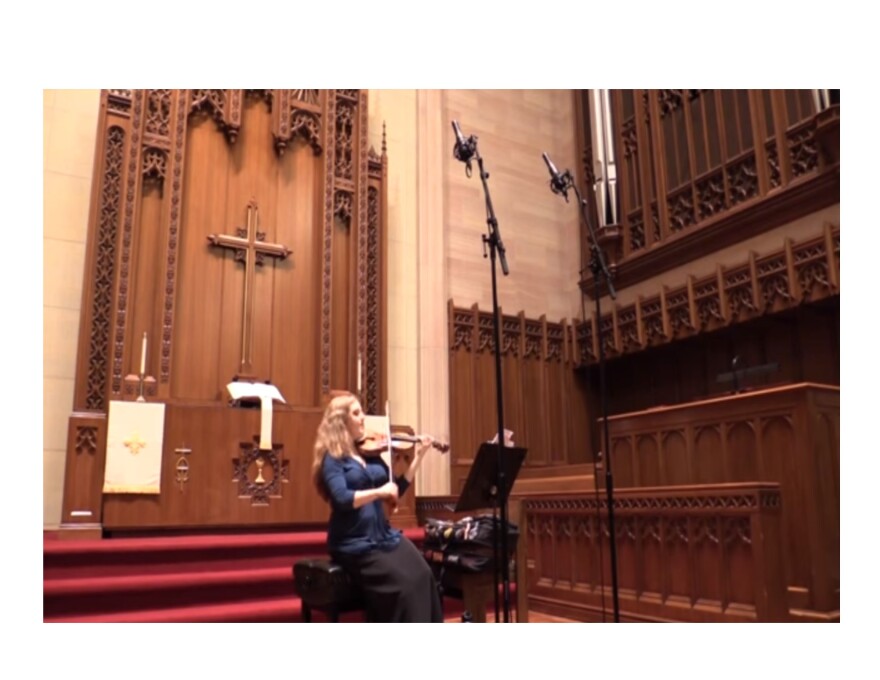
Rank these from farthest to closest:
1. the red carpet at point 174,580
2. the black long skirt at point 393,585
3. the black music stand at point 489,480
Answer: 1. the red carpet at point 174,580
2. the black music stand at point 489,480
3. the black long skirt at point 393,585

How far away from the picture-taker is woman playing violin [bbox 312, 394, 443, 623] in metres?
3.30

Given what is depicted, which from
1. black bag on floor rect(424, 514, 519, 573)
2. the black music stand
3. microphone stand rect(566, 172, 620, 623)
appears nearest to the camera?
the black music stand

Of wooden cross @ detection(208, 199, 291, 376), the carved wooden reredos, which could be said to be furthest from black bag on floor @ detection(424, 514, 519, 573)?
wooden cross @ detection(208, 199, 291, 376)

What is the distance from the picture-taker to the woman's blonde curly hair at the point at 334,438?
345 cm

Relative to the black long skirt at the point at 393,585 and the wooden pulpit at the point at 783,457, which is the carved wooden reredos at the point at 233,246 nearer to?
the wooden pulpit at the point at 783,457

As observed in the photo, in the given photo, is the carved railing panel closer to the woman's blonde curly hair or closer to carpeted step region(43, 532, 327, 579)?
carpeted step region(43, 532, 327, 579)

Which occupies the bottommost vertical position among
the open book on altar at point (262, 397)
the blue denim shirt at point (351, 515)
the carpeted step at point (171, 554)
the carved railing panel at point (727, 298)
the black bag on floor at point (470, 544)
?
the carpeted step at point (171, 554)

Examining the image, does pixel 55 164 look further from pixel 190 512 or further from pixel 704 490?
pixel 704 490

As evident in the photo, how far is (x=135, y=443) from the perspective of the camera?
5.46 meters

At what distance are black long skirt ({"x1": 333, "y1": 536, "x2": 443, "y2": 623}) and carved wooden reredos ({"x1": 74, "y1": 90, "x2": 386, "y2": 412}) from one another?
3.53m

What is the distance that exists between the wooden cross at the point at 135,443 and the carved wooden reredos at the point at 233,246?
662 mm

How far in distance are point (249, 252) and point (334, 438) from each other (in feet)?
13.1

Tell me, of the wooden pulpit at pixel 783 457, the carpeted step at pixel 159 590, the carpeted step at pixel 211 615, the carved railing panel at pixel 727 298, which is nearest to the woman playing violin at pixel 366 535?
the carpeted step at pixel 211 615

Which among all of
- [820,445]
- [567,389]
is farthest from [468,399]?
[820,445]
